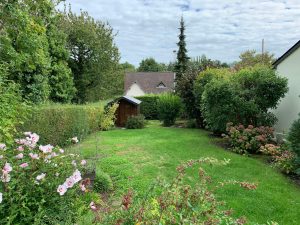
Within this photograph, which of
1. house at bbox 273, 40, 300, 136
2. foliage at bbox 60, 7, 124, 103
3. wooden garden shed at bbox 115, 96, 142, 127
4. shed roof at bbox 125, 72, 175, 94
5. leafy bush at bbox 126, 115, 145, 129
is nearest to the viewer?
house at bbox 273, 40, 300, 136

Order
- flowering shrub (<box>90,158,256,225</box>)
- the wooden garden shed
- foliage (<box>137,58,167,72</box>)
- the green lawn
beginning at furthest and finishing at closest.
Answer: foliage (<box>137,58,167,72</box>) < the wooden garden shed < the green lawn < flowering shrub (<box>90,158,256,225</box>)

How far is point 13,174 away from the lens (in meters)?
2.75

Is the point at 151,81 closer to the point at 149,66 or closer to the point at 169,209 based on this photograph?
the point at 149,66

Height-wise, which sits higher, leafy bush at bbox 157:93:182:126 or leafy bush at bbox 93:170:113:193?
leafy bush at bbox 157:93:182:126

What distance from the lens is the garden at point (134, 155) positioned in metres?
2.72

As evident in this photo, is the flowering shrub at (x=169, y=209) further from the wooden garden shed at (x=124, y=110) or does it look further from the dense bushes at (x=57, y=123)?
the wooden garden shed at (x=124, y=110)

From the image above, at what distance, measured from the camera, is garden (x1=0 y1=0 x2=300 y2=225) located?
2721mm

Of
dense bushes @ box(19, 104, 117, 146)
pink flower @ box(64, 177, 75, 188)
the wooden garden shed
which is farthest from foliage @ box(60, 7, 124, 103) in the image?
pink flower @ box(64, 177, 75, 188)

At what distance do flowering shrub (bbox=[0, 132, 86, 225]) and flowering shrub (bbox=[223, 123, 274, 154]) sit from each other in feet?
29.0

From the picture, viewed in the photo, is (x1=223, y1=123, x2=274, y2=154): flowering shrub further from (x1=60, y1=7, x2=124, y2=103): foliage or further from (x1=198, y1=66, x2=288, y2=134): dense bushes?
(x1=60, y1=7, x2=124, y2=103): foliage

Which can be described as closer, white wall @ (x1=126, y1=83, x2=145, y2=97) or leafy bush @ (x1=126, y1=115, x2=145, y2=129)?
leafy bush @ (x1=126, y1=115, x2=145, y2=129)

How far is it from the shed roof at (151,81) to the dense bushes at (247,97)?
35.0 metres

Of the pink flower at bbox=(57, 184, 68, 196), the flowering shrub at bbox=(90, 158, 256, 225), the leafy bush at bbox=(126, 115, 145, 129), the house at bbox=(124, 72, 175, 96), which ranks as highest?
the house at bbox=(124, 72, 175, 96)

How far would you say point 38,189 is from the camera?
2.68 m
